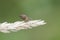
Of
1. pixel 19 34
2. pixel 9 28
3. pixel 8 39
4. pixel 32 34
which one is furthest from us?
pixel 32 34

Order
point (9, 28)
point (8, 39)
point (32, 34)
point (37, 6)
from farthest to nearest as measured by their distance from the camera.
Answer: point (37, 6) < point (32, 34) < point (8, 39) < point (9, 28)

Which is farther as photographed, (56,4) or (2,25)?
(56,4)

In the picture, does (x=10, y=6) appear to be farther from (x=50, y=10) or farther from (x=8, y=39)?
(x=8, y=39)

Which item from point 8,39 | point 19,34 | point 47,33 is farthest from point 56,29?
point 8,39

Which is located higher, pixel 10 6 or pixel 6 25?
pixel 10 6

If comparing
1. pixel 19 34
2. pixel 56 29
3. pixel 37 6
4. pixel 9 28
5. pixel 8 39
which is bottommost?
pixel 9 28

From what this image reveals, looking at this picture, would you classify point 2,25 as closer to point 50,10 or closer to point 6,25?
point 6,25
